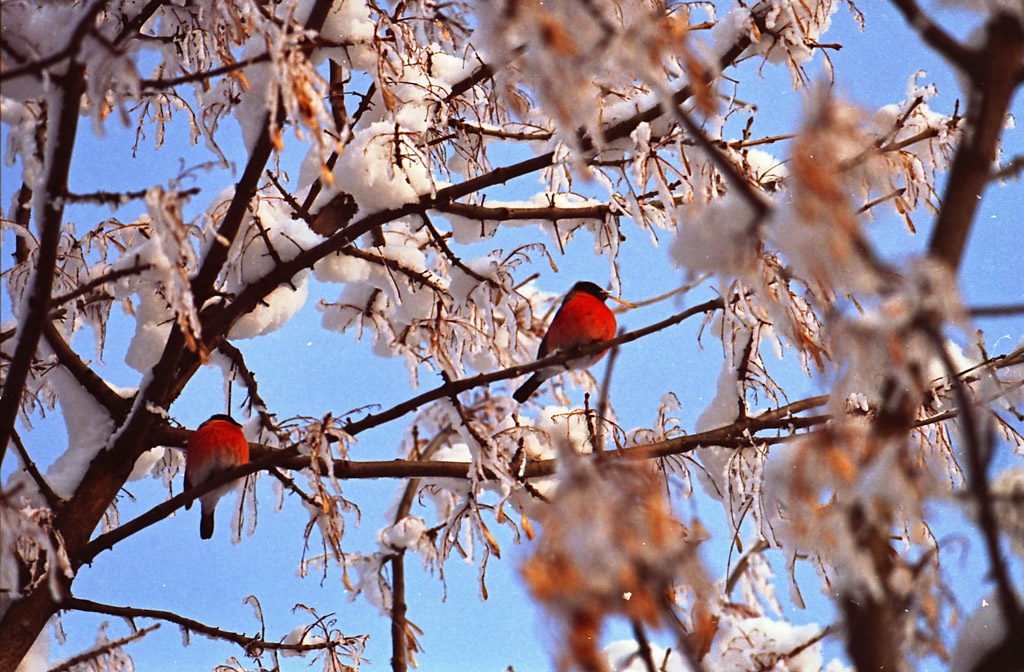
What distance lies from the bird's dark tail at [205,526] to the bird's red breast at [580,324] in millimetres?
1641

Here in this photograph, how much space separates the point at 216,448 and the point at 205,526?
88 cm

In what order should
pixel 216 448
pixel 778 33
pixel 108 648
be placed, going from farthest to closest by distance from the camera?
pixel 216 448
pixel 778 33
pixel 108 648

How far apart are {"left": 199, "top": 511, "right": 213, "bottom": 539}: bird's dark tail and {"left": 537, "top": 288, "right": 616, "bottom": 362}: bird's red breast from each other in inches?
64.6

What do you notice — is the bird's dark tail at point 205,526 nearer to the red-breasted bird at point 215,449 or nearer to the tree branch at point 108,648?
the red-breasted bird at point 215,449

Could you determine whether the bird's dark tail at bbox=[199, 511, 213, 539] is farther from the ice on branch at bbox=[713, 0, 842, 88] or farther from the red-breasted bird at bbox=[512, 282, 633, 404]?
the ice on branch at bbox=[713, 0, 842, 88]

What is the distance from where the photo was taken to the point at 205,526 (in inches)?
150

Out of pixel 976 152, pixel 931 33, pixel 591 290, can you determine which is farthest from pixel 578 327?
pixel 976 152

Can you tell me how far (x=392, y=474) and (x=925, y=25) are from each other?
7.19 ft

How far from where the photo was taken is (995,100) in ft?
3.21

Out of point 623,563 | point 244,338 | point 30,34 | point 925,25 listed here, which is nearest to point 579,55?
point 925,25

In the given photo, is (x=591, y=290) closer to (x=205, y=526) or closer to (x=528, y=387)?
(x=528, y=387)

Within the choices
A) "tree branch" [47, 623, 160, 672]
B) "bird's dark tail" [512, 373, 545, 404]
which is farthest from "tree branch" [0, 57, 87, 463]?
"bird's dark tail" [512, 373, 545, 404]

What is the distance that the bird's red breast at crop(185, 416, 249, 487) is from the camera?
3.07 meters

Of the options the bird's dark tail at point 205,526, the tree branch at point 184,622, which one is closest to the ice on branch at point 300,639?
the tree branch at point 184,622
